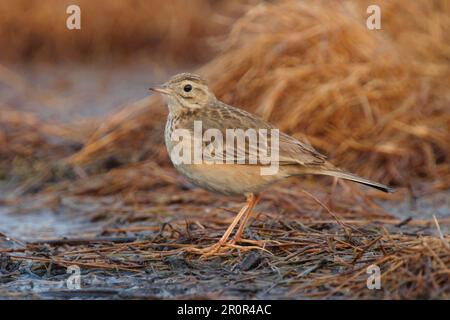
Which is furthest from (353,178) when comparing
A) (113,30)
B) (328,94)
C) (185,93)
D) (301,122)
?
(113,30)

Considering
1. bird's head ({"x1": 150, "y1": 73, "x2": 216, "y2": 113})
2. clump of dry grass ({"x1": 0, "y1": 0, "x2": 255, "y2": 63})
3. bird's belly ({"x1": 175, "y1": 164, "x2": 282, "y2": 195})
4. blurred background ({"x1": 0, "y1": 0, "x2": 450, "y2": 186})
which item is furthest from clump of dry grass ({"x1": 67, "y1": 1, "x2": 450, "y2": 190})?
clump of dry grass ({"x1": 0, "y1": 0, "x2": 255, "y2": 63})

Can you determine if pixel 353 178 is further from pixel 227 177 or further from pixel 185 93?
pixel 185 93

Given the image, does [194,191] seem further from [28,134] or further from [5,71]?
[5,71]

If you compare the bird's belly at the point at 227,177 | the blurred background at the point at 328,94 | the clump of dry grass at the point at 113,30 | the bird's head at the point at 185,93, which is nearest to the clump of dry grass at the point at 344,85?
the blurred background at the point at 328,94

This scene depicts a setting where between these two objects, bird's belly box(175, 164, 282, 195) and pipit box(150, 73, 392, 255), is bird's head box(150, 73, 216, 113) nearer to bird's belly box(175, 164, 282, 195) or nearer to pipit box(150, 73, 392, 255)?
pipit box(150, 73, 392, 255)

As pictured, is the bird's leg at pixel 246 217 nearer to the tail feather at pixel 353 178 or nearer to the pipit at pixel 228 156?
the pipit at pixel 228 156
